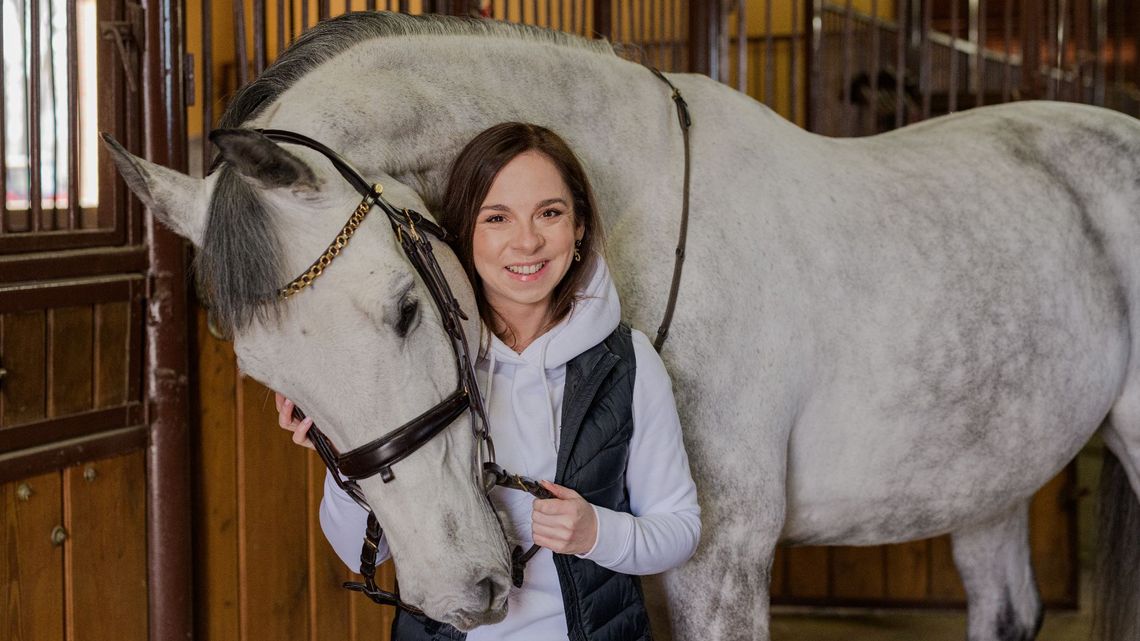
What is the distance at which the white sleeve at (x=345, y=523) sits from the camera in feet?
4.33

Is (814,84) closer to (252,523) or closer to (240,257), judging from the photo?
(252,523)

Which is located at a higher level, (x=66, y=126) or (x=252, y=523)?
(x=66, y=126)

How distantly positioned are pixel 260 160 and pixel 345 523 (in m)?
0.50

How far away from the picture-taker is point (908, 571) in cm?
347

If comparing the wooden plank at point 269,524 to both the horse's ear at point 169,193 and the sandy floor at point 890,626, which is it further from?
the sandy floor at point 890,626

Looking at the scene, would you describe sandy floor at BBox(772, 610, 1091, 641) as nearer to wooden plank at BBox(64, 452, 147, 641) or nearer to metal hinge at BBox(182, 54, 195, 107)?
wooden plank at BBox(64, 452, 147, 641)

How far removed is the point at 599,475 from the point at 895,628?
241 cm

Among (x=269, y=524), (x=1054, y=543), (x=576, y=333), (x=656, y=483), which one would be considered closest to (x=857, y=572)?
(x=1054, y=543)

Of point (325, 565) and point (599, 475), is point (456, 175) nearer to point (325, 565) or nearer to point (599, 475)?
point (599, 475)

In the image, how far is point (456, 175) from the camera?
1305mm

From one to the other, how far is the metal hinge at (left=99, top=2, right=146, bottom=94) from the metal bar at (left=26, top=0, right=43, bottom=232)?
13 cm

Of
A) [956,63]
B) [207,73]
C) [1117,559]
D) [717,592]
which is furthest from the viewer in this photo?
[956,63]

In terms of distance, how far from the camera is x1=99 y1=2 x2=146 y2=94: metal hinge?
178 cm

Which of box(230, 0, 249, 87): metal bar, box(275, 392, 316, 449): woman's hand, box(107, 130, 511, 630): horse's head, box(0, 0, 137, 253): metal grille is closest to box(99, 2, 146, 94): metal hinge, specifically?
box(0, 0, 137, 253): metal grille
